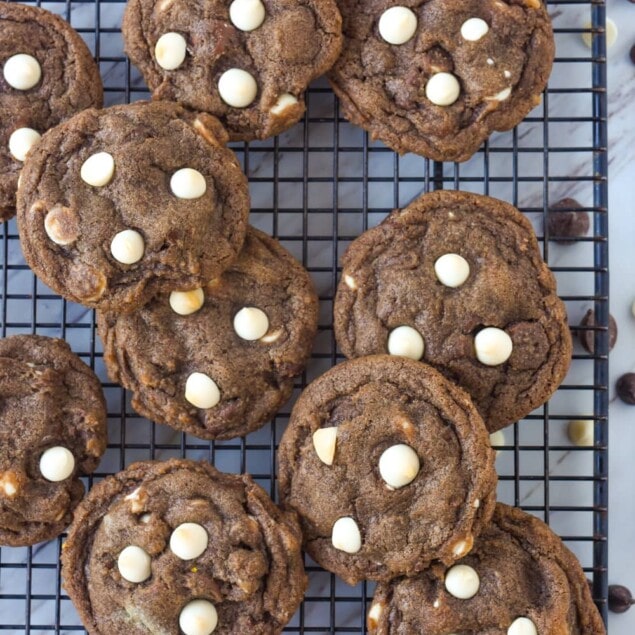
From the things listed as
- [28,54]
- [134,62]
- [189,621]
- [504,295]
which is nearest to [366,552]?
[189,621]

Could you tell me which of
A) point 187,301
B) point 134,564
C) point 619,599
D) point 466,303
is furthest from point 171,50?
point 619,599

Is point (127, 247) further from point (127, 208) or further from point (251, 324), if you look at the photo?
point (251, 324)

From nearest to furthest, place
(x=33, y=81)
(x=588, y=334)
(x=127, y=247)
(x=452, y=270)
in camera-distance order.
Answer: (x=127, y=247) < (x=452, y=270) < (x=33, y=81) < (x=588, y=334)

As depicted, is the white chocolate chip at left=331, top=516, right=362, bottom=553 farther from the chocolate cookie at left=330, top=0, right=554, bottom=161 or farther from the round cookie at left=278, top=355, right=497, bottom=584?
the chocolate cookie at left=330, top=0, right=554, bottom=161

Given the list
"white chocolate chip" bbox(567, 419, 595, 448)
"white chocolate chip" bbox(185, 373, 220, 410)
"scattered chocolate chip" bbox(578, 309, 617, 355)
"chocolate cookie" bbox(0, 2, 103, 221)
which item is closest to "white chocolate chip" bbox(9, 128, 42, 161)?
"chocolate cookie" bbox(0, 2, 103, 221)

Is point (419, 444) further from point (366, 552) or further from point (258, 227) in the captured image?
point (258, 227)
